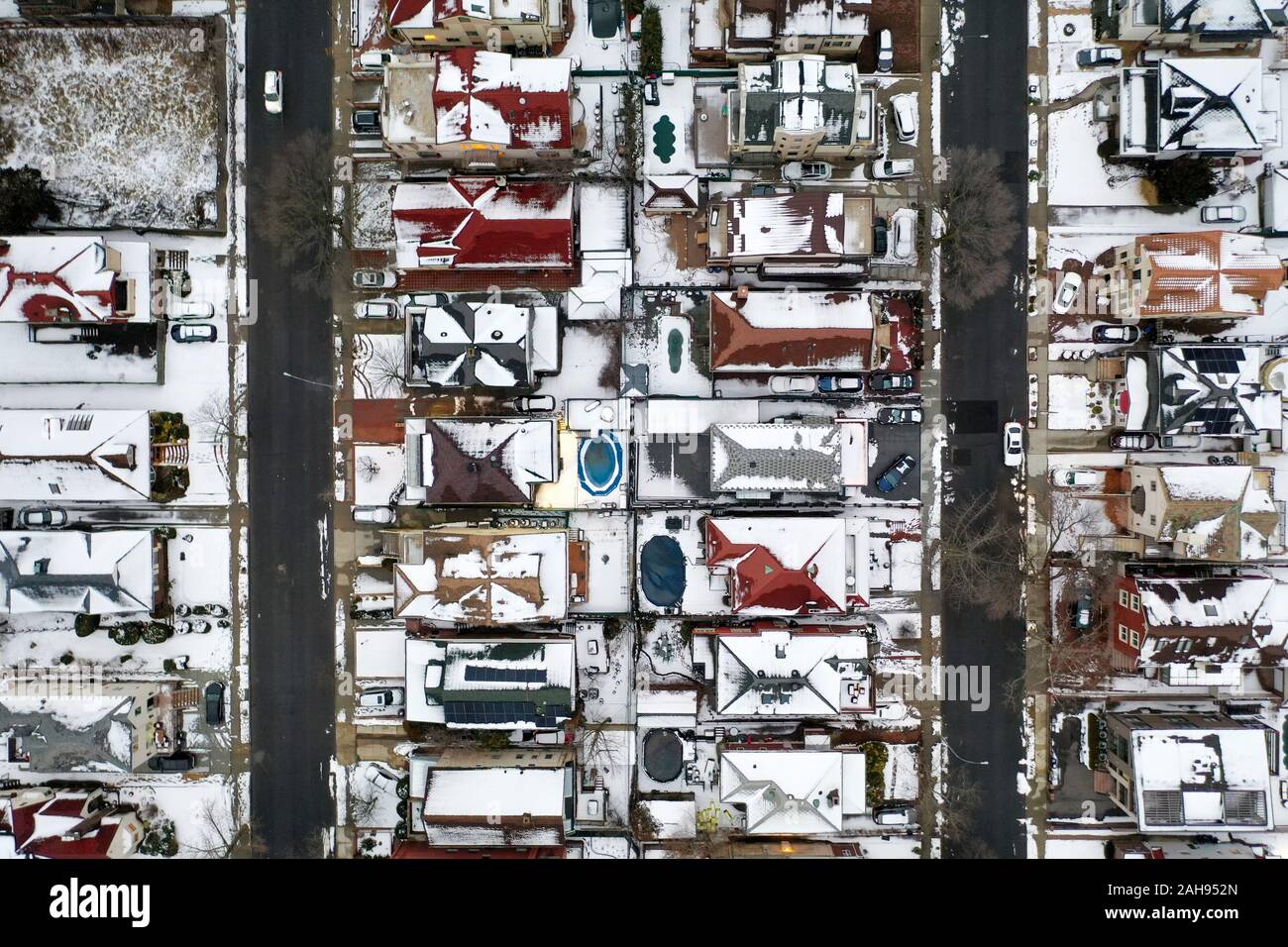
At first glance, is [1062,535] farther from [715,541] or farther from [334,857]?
[334,857]

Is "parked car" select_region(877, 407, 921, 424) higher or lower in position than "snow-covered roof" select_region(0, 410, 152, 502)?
higher

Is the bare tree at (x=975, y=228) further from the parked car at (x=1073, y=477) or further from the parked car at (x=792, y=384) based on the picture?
the parked car at (x=1073, y=477)

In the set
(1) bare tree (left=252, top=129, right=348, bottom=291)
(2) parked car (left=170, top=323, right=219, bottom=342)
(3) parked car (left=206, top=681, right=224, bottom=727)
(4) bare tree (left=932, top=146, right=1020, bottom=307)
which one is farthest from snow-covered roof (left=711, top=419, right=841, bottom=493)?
(3) parked car (left=206, top=681, right=224, bottom=727)

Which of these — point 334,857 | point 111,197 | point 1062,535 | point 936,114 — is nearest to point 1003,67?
point 936,114

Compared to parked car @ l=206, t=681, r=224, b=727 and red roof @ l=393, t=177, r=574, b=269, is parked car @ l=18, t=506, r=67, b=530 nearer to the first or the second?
parked car @ l=206, t=681, r=224, b=727

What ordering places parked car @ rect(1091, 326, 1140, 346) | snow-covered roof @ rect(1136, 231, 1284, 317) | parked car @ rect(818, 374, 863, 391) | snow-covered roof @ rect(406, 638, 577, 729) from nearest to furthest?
1. snow-covered roof @ rect(1136, 231, 1284, 317)
2. snow-covered roof @ rect(406, 638, 577, 729)
3. parked car @ rect(818, 374, 863, 391)
4. parked car @ rect(1091, 326, 1140, 346)

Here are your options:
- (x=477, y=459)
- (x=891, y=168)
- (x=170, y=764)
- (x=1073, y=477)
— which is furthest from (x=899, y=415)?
(x=170, y=764)
